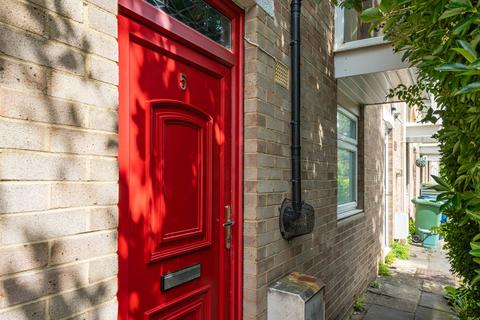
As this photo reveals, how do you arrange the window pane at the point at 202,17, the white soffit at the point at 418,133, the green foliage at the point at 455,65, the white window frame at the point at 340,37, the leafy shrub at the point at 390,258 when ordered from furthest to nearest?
the white soffit at the point at 418,133
the leafy shrub at the point at 390,258
the white window frame at the point at 340,37
the window pane at the point at 202,17
the green foliage at the point at 455,65

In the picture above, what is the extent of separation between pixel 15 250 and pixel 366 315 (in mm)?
4805

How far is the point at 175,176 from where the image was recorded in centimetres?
204

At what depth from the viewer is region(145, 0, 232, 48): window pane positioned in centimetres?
209

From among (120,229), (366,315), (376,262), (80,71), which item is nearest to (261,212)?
(120,229)

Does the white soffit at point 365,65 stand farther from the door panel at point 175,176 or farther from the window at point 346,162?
the door panel at point 175,176

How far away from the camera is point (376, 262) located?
6742 millimetres

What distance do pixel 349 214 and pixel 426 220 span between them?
581cm

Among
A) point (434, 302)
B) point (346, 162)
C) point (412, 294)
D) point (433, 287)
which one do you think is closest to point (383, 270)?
point (433, 287)

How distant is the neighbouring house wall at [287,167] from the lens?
2568mm

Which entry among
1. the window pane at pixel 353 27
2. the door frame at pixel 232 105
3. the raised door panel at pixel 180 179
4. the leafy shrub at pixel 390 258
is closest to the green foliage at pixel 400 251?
the leafy shrub at pixel 390 258

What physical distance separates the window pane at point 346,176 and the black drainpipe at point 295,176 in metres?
2.20

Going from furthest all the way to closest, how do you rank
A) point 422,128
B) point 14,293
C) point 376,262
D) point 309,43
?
point 422,128 → point 376,262 → point 309,43 → point 14,293

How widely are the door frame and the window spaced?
2.65m

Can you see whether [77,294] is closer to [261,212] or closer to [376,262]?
[261,212]
